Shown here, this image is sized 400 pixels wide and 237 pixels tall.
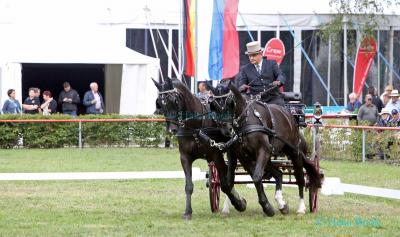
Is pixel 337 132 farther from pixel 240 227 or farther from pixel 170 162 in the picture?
pixel 240 227

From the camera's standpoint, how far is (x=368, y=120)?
867 inches

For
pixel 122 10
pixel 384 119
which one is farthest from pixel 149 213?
pixel 122 10

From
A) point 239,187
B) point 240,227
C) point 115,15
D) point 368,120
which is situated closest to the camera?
point 240,227

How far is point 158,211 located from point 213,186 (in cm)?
74

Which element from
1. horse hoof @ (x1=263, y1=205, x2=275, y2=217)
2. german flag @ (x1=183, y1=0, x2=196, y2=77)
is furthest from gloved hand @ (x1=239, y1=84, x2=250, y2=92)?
german flag @ (x1=183, y1=0, x2=196, y2=77)

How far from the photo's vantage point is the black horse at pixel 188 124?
10.9 metres

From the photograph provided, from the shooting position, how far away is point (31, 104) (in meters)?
25.5

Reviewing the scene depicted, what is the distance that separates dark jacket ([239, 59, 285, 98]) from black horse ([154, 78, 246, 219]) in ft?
3.40

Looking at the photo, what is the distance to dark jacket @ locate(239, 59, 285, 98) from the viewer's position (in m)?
12.0

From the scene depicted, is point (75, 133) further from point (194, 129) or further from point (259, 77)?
point (194, 129)

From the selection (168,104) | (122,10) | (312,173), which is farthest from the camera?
(122,10)

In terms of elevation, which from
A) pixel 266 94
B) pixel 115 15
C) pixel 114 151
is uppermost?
pixel 115 15

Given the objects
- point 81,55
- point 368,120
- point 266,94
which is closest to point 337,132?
point 368,120

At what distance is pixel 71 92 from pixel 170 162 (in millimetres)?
6295
